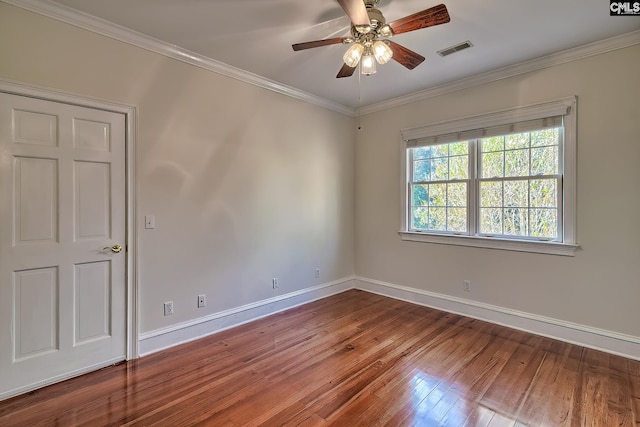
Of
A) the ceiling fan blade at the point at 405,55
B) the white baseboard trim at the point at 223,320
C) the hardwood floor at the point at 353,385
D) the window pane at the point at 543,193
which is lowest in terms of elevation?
the hardwood floor at the point at 353,385

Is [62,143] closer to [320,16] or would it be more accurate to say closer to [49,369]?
[49,369]

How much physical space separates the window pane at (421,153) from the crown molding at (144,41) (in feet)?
5.53

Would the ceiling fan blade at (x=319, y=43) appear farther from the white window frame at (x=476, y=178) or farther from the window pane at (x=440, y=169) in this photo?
the window pane at (x=440, y=169)

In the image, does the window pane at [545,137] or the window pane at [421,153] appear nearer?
the window pane at [545,137]

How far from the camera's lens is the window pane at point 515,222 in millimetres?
3306

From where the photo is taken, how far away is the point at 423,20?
75.5 inches

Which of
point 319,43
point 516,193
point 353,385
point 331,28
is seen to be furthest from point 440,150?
point 353,385

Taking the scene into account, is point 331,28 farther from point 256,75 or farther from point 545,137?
point 545,137

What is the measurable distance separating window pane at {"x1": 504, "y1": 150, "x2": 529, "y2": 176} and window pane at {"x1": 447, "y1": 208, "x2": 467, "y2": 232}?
66 centimetres

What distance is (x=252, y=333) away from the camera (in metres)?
3.20

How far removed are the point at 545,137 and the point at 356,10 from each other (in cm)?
256

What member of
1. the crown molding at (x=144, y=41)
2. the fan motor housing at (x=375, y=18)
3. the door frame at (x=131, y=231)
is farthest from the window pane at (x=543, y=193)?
the door frame at (x=131, y=231)

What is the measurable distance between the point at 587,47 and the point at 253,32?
307 centimetres

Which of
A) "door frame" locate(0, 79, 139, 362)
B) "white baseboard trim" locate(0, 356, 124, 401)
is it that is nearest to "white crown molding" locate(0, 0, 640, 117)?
"door frame" locate(0, 79, 139, 362)
